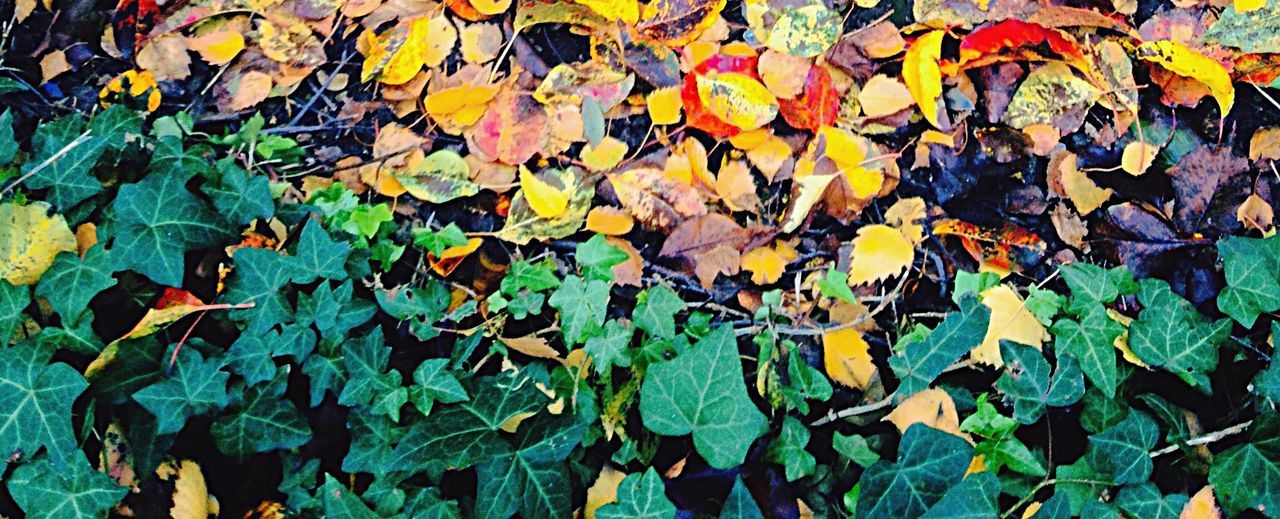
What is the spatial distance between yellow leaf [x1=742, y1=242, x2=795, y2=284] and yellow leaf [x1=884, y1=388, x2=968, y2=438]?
13.5 inches

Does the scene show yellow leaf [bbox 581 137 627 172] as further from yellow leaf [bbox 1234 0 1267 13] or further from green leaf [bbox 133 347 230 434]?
yellow leaf [bbox 1234 0 1267 13]

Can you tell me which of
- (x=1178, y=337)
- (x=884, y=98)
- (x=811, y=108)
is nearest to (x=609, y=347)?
(x=811, y=108)

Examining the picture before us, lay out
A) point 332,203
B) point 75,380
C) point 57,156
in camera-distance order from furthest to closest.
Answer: point 332,203
point 57,156
point 75,380

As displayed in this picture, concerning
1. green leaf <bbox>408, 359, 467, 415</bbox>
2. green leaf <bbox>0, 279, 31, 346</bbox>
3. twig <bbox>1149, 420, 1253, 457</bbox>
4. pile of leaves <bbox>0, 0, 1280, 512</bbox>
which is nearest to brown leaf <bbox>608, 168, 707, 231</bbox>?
pile of leaves <bbox>0, 0, 1280, 512</bbox>

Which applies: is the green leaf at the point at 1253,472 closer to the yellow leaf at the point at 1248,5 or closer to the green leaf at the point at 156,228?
the yellow leaf at the point at 1248,5

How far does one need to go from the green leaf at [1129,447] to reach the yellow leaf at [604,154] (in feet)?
2.99

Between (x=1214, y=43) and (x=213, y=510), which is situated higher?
(x=1214, y=43)

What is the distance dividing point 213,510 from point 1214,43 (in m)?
1.90

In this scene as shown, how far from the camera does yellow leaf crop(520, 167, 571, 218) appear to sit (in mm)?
1606

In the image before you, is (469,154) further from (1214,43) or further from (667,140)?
(1214,43)

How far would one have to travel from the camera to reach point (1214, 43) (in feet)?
5.41

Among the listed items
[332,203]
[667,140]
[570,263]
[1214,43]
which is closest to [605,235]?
[570,263]

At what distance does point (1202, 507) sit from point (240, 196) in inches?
58.5

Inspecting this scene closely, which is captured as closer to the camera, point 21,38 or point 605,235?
point 605,235
